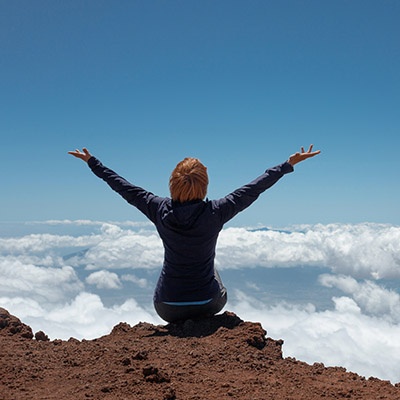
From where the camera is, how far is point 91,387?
498 centimetres

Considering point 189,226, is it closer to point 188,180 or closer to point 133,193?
point 188,180

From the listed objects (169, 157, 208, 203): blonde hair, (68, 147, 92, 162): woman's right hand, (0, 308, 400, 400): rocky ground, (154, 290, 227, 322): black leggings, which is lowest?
(0, 308, 400, 400): rocky ground

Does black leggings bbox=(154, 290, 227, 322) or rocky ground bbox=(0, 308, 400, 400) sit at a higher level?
black leggings bbox=(154, 290, 227, 322)

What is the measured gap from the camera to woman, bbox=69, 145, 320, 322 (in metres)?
7.03

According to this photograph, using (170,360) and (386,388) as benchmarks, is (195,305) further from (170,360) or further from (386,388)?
(386,388)

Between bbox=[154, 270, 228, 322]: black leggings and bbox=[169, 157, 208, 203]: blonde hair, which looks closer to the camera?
bbox=[169, 157, 208, 203]: blonde hair

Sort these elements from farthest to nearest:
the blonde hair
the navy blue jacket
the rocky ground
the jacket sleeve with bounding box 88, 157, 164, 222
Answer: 1. the jacket sleeve with bounding box 88, 157, 164, 222
2. the navy blue jacket
3. the blonde hair
4. the rocky ground

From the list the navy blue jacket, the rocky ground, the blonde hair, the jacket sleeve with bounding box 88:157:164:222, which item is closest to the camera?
the rocky ground

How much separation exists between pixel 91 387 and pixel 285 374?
2.34m

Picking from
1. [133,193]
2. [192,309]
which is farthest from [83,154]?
[192,309]

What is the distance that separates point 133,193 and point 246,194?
1912 millimetres

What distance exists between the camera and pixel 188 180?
6.94 m

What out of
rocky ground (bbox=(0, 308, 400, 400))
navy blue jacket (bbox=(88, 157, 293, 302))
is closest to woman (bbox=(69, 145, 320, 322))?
navy blue jacket (bbox=(88, 157, 293, 302))

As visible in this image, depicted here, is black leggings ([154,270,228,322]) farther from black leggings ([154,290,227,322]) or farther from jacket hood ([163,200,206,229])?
jacket hood ([163,200,206,229])
